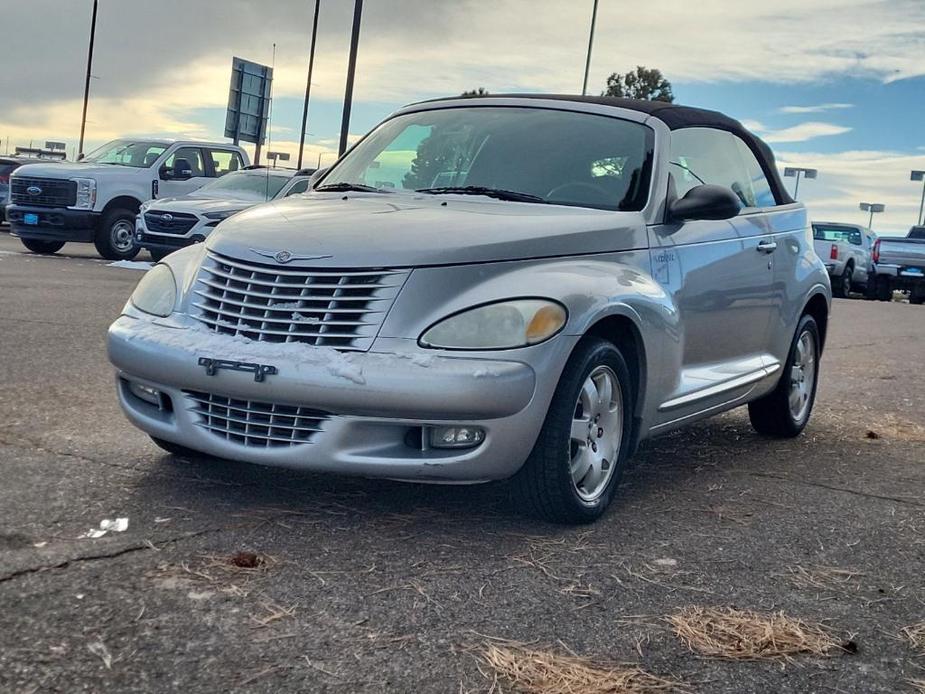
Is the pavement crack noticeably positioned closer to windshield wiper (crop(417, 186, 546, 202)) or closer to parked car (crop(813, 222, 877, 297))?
windshield wiper (crop(417, 186, 546, 202))

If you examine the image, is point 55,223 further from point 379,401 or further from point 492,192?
point 379,401

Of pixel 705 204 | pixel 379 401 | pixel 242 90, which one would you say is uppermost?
pixel 242 90

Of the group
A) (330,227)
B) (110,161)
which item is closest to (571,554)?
(330,227)

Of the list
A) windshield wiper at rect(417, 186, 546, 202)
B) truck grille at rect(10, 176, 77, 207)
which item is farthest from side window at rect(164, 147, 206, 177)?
windshield wiper at rect(417, 186, 546, 202)

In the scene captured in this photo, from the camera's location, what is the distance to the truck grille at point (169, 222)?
1753 cm

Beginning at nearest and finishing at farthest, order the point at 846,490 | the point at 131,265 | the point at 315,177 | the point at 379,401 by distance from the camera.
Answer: the point at 379,401
the point at 846,490
the point at 315,177
the point at 131,265

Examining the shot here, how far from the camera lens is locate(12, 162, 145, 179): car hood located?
19.6m

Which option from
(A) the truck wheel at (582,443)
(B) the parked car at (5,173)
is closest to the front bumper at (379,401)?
(A) the truck wheel at (582,443)

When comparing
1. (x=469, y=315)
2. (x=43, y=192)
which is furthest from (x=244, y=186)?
(x=469, y=315)

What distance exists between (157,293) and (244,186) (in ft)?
46.8

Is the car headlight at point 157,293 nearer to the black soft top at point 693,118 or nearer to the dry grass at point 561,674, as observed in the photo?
the black soft top at point 693,118

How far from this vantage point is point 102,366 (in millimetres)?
7891

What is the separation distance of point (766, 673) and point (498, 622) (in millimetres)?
729

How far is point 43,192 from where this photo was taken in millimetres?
19906
